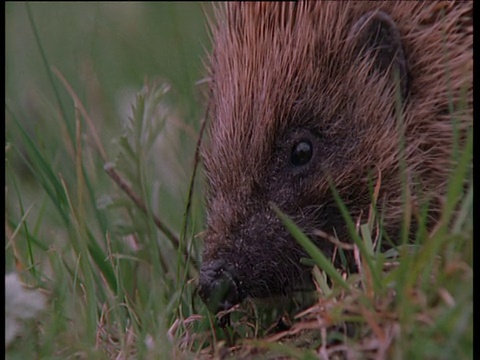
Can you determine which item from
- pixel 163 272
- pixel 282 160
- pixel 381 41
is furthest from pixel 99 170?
pixel 381 41

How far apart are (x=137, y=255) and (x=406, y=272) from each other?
4.16 ft

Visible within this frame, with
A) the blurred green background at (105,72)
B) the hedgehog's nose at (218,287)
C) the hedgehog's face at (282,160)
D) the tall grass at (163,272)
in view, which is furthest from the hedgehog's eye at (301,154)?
the blurred green background at (105,72)

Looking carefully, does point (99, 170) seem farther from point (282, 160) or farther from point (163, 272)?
point (282, 160)

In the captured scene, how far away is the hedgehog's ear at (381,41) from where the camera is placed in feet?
9.99

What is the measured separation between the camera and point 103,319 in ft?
8.87

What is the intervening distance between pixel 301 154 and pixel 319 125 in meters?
0.12

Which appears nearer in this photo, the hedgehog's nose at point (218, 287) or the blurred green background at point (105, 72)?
the hedgehog's nose at point (218, 287)

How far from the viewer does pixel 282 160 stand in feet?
9.45

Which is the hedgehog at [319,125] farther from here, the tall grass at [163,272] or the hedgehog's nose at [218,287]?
the tall grass at [163,272]

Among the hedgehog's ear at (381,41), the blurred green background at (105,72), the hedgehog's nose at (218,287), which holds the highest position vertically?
the hedgehog's ear at (381,41)

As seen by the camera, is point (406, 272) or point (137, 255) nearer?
point (406, 272)

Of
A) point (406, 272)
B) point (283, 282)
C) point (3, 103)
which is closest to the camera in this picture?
point (406, 272)
